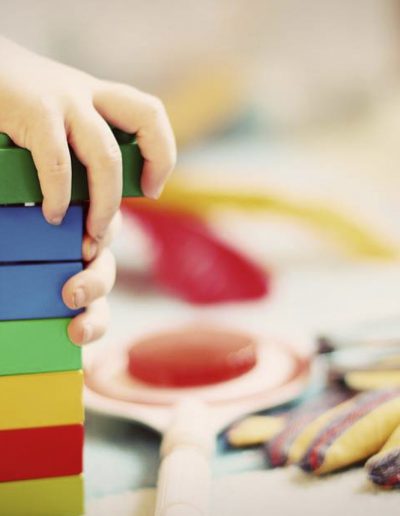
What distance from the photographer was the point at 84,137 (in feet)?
1.80

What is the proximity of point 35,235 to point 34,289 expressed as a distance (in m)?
0.04

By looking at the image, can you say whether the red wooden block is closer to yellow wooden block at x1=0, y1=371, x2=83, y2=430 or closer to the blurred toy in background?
yellow wooden block at x1=0, y1=371, x2=83, y2=430

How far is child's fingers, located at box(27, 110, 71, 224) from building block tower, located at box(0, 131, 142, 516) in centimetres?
1

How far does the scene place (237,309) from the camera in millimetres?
1168

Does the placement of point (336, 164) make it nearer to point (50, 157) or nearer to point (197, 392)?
point (197, 392)

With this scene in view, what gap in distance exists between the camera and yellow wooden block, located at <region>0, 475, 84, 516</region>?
0.59 meters

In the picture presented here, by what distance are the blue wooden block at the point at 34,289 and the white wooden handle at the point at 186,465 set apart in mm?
163

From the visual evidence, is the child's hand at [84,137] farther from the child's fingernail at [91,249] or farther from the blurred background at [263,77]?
the blurred background at [263,77]

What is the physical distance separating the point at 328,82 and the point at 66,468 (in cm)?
132

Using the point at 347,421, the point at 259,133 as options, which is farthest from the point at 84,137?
the point at 259,133

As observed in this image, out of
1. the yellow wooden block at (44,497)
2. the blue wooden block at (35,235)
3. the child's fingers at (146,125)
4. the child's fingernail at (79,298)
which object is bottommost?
the yellow wooden block at (44,497)

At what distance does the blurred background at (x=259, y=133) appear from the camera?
4.31ft

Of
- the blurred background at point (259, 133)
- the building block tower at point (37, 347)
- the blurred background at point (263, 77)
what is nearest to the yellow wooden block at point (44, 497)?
the building block tower at point (37, 347)

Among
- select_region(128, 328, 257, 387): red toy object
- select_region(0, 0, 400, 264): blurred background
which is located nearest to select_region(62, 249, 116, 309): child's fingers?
select_region(128, 328, 257, 387): red toy object
